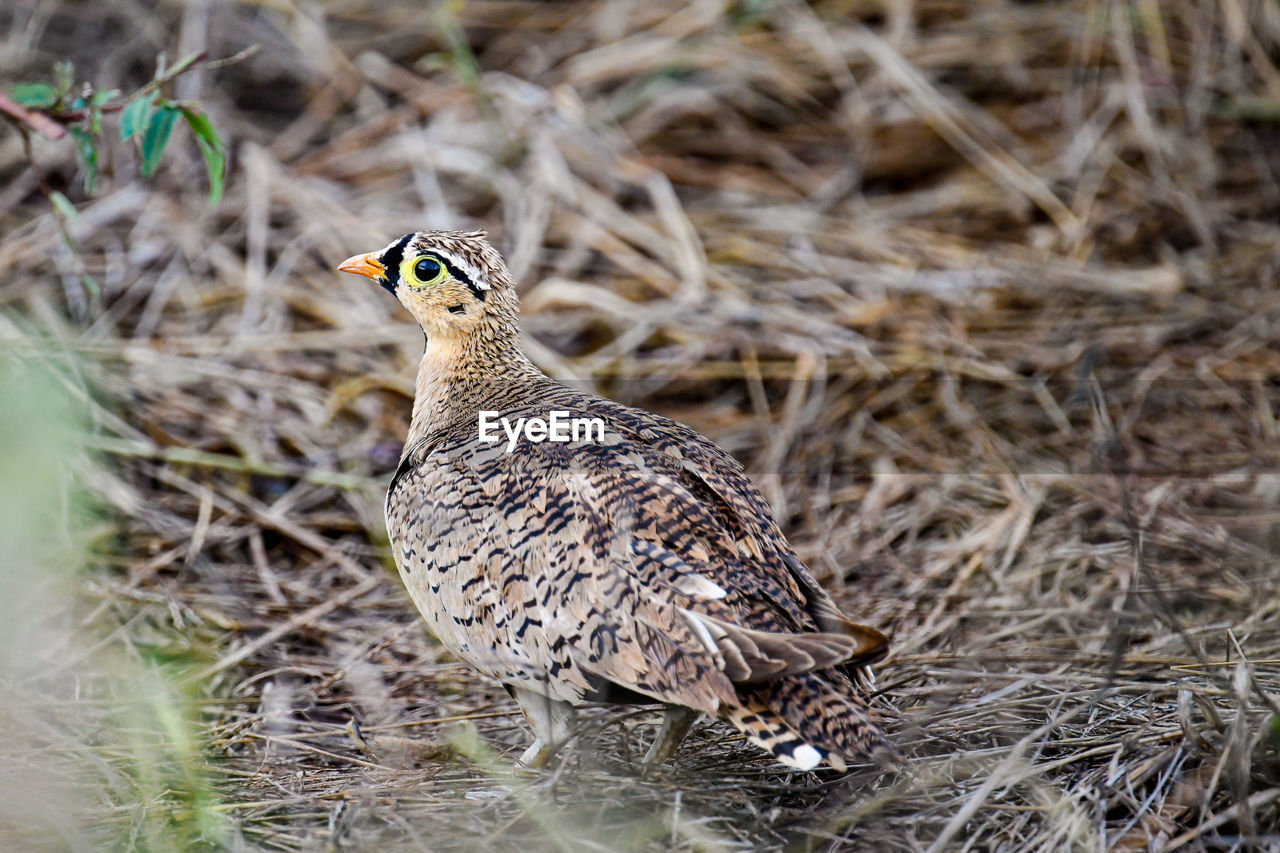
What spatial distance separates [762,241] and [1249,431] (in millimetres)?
2512

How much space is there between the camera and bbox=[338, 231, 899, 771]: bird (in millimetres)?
2789

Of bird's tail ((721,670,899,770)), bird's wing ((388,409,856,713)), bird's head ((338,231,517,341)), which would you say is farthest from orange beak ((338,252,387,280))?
bird's tail ((721,670,899,770))

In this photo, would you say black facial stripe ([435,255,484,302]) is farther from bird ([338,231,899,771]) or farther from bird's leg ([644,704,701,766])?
bird's leg ([644,704,701,766])

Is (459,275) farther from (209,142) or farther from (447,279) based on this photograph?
(209,142)

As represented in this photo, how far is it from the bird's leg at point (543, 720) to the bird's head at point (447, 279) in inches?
50.1

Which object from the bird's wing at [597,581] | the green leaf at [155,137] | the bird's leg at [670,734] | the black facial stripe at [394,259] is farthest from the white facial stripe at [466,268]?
the bird's leg at [670,734]

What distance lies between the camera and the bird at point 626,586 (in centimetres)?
279

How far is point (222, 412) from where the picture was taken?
5047 millimetres

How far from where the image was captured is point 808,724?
2771 mm

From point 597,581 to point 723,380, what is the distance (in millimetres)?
2795

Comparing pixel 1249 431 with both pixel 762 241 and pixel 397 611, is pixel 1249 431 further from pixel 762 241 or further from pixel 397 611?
pixel 397 611

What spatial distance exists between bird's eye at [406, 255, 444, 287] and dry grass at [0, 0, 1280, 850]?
1.10 metres

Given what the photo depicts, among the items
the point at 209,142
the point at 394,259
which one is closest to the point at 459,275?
the point at 394,259

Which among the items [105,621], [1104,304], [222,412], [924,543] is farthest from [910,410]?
[105,621]
